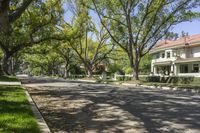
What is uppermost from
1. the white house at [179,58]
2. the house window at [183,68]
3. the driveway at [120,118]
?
the white house at [179,58]

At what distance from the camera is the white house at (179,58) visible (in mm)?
47719

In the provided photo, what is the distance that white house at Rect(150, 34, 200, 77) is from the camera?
157 ft

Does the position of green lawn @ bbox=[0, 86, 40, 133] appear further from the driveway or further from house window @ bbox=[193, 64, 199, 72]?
house window @ bbox=[193, 64, 199, 72]

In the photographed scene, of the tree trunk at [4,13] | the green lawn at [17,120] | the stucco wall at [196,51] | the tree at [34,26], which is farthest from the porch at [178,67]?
the green lawn at [17,120]

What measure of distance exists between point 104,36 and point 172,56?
38.6 feet

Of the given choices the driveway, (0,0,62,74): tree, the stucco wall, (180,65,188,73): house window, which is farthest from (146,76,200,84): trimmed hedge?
the driveway

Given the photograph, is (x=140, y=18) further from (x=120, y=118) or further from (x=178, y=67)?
(x=120, y=118)

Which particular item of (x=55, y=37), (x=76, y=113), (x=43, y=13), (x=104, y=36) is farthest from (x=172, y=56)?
(x=76, y=113)

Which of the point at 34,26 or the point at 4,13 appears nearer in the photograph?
the point at 4,13

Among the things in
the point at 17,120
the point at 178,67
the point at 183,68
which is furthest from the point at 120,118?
the point at 178,67

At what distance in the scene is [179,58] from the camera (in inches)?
2036

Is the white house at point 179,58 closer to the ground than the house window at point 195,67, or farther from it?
farther from it

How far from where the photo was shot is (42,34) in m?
39.7

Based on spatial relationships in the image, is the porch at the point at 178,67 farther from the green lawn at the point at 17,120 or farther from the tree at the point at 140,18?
the green lawn at the point at 17,120
